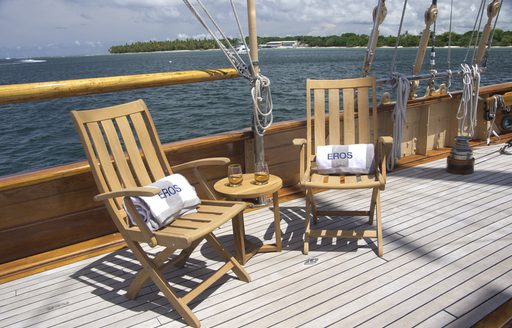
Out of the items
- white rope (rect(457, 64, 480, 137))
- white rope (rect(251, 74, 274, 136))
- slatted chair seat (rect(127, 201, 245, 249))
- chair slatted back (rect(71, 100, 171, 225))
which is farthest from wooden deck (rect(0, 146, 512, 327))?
white rope (rect(457, 64, 480, 137))

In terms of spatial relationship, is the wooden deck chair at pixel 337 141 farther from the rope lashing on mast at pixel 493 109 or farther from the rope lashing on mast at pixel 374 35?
the rope lashing on mast at pixel 493 109

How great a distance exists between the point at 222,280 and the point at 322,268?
1.76 ft

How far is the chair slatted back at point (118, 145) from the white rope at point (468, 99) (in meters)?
3.09

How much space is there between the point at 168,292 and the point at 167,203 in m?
0.40

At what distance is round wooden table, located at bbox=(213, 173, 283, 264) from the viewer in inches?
89.6

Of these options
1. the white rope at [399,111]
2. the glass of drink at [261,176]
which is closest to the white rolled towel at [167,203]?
the glass of drink at [261,176]

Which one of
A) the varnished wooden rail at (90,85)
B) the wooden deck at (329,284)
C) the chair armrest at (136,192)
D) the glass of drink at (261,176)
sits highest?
the varnished wooden rail at (90,85)

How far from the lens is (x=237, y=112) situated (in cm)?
1195

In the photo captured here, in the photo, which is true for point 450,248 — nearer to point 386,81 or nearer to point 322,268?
point 322,268

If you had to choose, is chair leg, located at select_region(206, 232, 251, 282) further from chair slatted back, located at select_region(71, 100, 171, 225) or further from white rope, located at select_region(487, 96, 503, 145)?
white rope, located at select_region(487, 96, 503, 145)

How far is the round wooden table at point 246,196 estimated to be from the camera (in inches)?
89.6

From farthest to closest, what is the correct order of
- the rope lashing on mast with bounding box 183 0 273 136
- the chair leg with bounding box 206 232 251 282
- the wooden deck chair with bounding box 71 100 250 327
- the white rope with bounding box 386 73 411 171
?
the white rope with bounding box 386 73 411 171 → the rope lashing on mast with bounding box 183 0 273 136 → the chair leg with bounding box 206 232 251 282 → the wooden deck chair with bounding box 71 100 250 327

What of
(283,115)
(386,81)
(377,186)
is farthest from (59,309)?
(283,115)

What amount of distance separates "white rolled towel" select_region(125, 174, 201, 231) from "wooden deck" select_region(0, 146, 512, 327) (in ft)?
1.35
